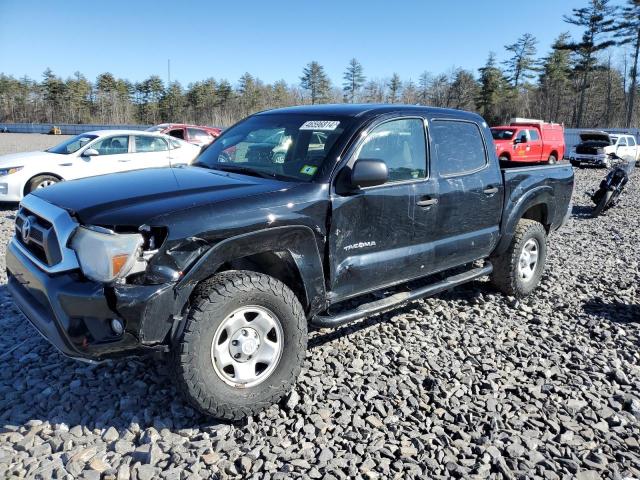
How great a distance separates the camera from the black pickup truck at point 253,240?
2.54 meters

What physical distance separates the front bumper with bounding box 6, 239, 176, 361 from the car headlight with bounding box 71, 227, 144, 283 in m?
0.06

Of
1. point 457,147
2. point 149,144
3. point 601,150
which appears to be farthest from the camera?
point 601,150

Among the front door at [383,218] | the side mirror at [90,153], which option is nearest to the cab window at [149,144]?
the side mirror at [90,153]

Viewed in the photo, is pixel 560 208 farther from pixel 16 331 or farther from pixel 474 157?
pixel 16 331

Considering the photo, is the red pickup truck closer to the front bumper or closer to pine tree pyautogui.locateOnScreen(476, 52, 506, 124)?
the front bumper

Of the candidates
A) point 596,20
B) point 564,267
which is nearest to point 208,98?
point 596,20

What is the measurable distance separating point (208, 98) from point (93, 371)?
79.5 metres

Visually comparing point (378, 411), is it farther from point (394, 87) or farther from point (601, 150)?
point (394, 87)

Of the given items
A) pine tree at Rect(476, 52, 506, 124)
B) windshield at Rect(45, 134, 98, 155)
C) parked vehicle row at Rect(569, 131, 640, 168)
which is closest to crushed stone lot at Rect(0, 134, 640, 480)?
windshield at Rect(45, 134, 98, 155)

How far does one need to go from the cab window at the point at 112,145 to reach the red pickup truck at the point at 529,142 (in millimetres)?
13815

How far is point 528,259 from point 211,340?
3893 mm

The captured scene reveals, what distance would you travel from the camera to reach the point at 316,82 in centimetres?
8050

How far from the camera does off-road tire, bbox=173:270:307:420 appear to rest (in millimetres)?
2643

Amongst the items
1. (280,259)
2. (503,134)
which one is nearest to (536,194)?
(280,259)
